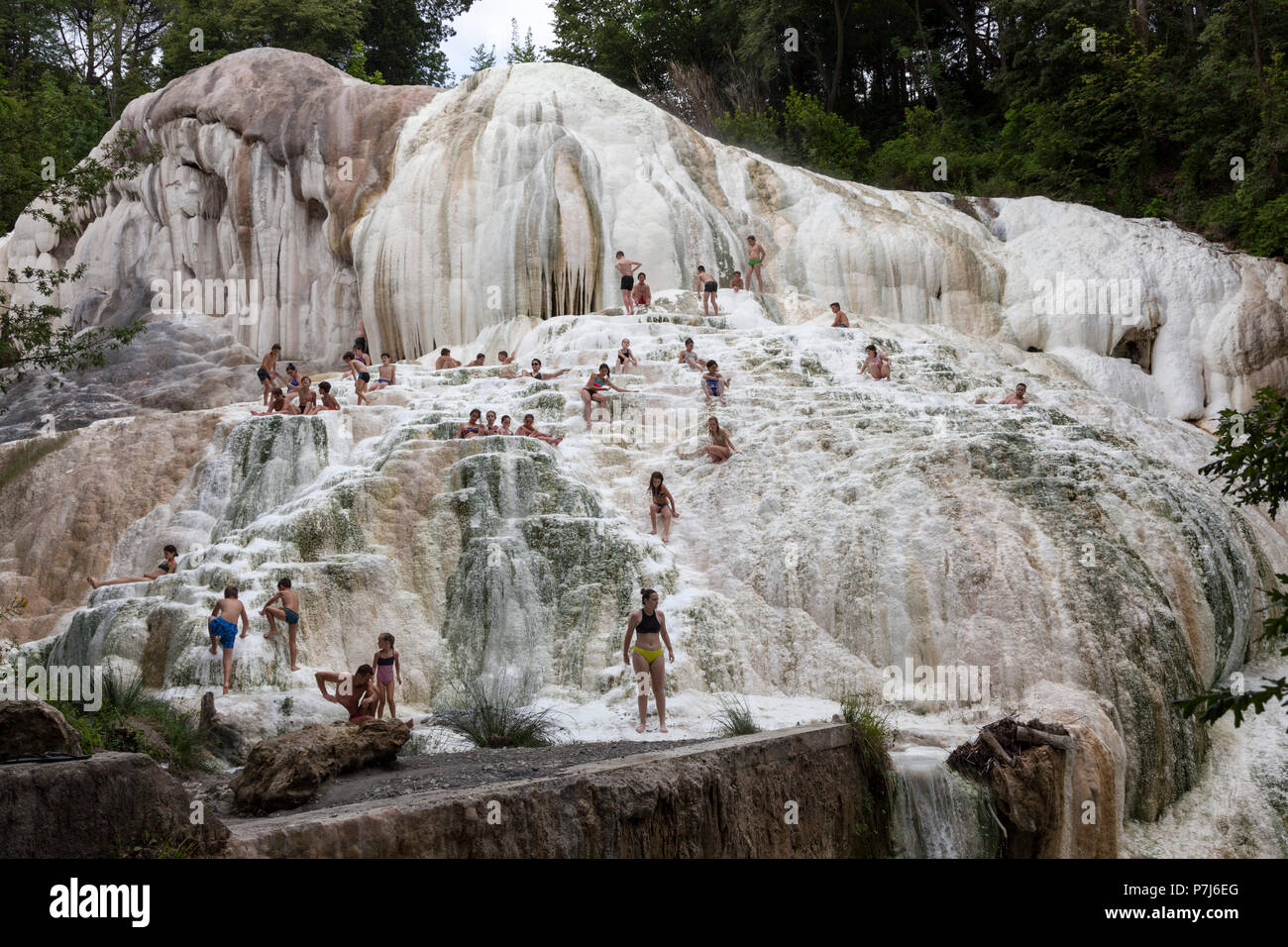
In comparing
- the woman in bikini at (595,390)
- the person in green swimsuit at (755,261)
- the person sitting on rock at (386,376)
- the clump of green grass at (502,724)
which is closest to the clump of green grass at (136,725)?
the clump of green grass at (502,724)

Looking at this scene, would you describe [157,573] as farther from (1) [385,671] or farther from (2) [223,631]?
(1) [385,671]

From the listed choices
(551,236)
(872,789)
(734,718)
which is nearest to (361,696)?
(734,718)

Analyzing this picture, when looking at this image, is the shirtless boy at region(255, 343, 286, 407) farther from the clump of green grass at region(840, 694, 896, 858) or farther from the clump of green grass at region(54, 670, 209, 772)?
the clump of green grass at region(840, 694, 896, 858)

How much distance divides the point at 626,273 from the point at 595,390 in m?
5.61

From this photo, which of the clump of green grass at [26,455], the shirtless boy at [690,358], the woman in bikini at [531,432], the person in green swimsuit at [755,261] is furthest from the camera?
the person in green swimsuit at [755,261]

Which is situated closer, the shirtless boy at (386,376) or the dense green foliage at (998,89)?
the shirtless boy at (386,376)

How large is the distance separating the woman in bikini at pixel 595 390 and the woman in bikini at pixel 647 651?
17.2ft

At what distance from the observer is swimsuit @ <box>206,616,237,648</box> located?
10500mm

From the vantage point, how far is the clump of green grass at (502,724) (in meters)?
9.10

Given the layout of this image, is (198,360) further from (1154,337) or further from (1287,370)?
(1287,370)

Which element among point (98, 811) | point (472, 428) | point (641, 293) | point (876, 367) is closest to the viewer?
point (98, 811)

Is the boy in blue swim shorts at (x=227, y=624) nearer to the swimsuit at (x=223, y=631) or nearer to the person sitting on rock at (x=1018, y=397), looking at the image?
the swimsuit at (x=223, y=631)

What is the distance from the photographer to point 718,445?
1395 cm
